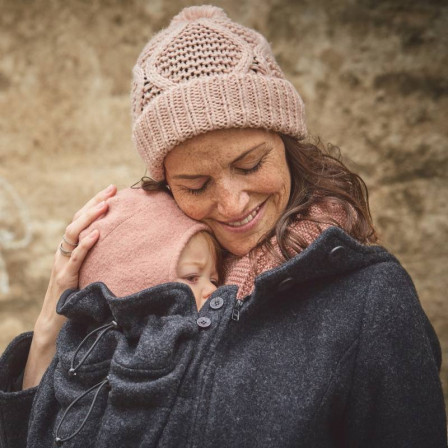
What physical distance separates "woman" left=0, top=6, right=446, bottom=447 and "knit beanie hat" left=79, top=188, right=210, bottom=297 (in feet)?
0.15

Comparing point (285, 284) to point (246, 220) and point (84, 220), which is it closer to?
point (246, 220)

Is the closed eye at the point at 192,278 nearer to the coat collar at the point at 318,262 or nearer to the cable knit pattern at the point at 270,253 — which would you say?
the cable knit pattern at the point at 270,253

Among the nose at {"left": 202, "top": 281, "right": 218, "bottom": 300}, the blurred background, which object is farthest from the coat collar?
the blurred background

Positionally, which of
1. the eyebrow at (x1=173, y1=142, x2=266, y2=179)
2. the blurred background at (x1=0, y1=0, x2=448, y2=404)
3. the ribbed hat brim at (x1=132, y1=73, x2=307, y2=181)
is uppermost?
the ribbed hat brim at (x1=132, y1=73, x2=307, y2=181)

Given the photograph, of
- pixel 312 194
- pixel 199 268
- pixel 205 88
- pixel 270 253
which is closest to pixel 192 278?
pixel 199 268

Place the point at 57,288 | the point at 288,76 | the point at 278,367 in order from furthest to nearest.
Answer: the point at 288,76 < the point at 57,288 < the point at 278,367

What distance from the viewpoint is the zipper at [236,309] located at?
1462 mm

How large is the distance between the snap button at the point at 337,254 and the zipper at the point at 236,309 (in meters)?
0.27

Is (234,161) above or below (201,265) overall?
above

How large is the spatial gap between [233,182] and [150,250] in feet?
1.09

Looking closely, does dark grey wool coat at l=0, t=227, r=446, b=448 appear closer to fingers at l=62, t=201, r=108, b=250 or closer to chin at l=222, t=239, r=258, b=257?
chin at l=222, t=239, r=258, b=257

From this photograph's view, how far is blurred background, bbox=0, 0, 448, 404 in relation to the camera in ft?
10.1

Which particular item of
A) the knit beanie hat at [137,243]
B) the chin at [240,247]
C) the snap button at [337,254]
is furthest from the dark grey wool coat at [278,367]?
the chin at [240,247]

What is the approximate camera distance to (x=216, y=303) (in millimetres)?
1509
